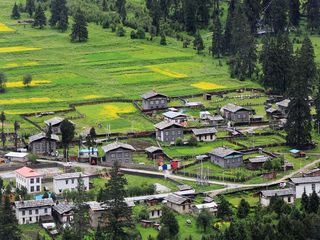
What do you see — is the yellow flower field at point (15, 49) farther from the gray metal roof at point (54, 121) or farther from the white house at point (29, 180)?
the white house at point (29, 180)

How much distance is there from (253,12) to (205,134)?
1769 inches

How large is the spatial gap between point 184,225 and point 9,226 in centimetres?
1193

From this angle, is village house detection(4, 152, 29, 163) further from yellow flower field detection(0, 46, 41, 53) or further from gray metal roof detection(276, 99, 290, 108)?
yellow flower field detection(0, 46, 41, 53)

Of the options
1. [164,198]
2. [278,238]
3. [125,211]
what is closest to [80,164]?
[164,198]

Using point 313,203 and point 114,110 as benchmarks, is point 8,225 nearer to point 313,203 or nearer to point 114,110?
point 313,203

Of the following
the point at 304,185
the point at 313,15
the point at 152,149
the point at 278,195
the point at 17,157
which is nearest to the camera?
the point at 278,195

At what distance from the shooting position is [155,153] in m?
75.4

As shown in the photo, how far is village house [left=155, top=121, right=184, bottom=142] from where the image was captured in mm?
79850

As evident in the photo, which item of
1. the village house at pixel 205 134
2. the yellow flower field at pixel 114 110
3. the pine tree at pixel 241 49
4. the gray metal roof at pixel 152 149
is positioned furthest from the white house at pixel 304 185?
the pine tree at pixel 241 49

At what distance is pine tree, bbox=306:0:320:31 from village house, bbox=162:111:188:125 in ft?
130

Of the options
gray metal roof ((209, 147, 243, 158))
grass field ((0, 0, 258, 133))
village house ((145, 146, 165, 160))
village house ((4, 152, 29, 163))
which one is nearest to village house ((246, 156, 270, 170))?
gray metal roof ((209, 147, 243, 158))

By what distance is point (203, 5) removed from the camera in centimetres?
12462

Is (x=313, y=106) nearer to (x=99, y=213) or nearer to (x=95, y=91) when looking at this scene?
(x=95, y=91)

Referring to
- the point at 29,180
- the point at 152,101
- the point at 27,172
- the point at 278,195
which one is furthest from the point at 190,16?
the point at 278,195
